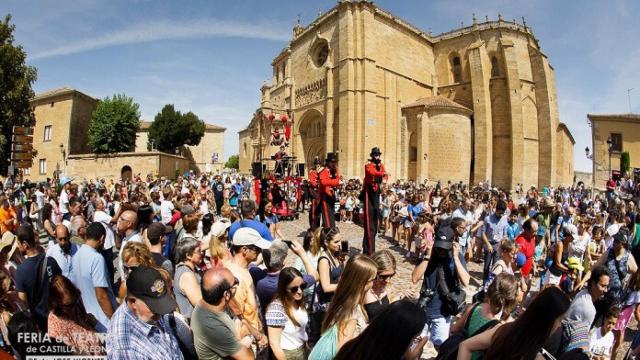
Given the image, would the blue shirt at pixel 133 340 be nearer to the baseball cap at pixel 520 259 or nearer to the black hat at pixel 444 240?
the black hat at pixel 444 240

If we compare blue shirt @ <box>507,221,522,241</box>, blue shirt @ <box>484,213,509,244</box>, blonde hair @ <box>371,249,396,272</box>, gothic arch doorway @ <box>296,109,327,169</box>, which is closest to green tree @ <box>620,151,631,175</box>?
gothic arch doorway @ <box>296,109,327,169</box>

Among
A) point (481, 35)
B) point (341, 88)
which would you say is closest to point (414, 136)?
point (341, 88)

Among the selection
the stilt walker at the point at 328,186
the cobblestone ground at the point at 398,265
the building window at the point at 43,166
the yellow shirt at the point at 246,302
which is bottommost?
the cobblestone ground at the point at 398,265

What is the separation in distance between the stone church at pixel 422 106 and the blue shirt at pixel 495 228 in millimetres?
Result: 20211

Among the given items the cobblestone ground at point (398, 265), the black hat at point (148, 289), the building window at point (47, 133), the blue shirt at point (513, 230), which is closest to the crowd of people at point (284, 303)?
the black hat at point (148, 289)

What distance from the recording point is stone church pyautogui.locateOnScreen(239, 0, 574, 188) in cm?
2848

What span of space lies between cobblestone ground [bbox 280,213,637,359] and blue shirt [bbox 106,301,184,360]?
6.58ft

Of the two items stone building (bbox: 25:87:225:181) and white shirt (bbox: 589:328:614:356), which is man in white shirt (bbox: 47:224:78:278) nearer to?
white shirt (bbox: 589:328:614:356)

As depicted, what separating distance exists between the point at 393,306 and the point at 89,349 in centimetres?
228

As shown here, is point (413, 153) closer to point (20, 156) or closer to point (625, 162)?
point (625, 162)

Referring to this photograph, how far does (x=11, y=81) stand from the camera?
19.0 metres

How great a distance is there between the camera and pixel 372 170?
6.59 m

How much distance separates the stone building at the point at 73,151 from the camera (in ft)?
101

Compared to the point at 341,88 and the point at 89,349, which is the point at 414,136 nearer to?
the point at 341,88
